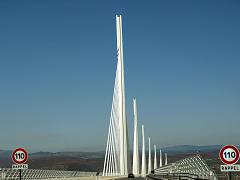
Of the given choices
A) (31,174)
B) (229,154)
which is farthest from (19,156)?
(31,174)

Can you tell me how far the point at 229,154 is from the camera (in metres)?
15.4

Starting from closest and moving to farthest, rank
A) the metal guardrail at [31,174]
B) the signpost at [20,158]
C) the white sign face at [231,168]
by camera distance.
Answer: the white sign face at [231,168], the signpost at [20,158], the metal guardrail at [31,174]

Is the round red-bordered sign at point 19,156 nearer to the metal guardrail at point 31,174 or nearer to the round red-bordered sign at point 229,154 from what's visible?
the round red-bordered sign at point 229,154

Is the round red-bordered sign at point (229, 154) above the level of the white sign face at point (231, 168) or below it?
above

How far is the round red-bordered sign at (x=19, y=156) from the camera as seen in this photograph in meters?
18.2

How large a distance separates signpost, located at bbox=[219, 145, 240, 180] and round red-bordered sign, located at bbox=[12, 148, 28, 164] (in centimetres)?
695

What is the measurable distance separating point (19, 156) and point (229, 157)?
7418 mm

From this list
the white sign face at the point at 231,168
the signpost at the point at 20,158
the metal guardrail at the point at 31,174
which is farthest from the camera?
the metal guardrail at the point at 31,174

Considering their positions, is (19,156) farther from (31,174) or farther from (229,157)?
(31,174)

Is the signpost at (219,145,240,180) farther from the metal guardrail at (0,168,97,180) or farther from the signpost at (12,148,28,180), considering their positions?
the metal guardrail at (0,168,97,180)

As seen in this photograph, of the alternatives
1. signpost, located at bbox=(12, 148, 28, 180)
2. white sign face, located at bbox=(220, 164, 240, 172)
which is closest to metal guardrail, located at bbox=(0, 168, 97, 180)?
signpost, located at bbox=(12, 148, 28, 180)

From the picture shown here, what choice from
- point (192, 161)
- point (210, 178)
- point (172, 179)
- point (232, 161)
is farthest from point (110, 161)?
point (232, 161)

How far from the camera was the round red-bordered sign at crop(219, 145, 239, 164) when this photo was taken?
15.3 meters

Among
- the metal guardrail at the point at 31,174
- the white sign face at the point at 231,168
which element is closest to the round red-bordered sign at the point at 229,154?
the white sign face at the point at 231,168
